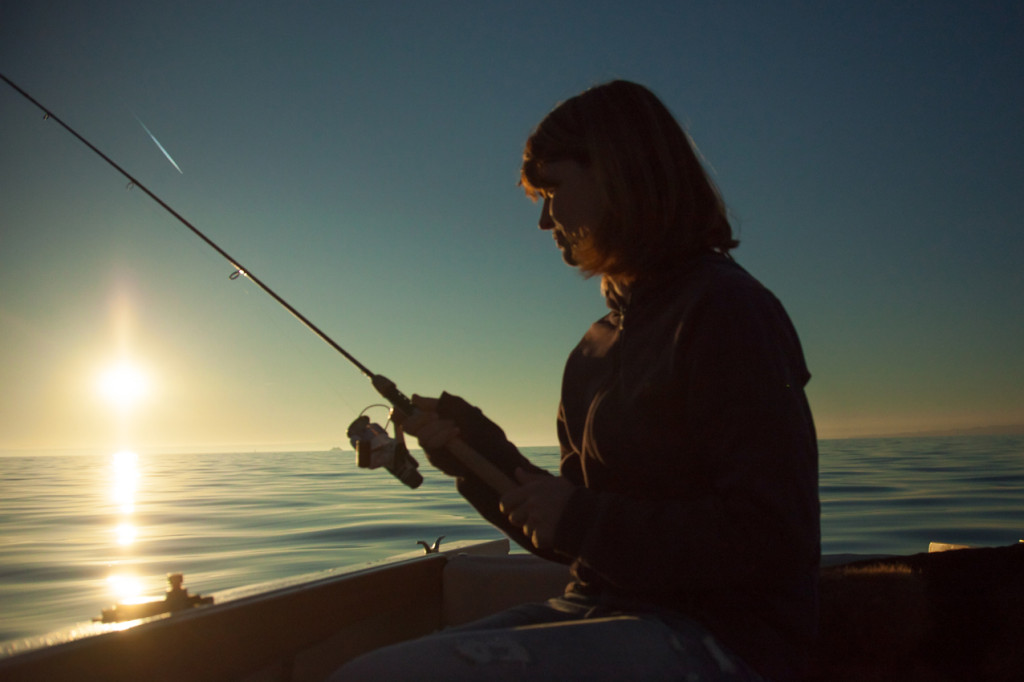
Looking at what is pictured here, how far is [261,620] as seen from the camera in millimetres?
1609

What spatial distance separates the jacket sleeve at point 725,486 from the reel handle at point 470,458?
1.01 ft

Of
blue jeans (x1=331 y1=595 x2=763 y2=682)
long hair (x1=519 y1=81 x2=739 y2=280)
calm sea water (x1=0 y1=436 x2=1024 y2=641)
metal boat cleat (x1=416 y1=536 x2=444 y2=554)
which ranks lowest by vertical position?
calm sea water (x1=0 y1=436 x2=1024 y2=641)

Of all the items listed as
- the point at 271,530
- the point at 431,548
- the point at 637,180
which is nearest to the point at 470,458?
the point at 637,180

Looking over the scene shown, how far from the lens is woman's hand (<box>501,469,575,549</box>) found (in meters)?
0.97

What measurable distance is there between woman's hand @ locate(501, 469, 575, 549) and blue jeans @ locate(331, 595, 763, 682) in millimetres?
131

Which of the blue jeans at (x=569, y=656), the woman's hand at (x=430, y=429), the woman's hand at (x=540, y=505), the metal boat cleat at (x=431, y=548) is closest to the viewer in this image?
the blue jeans at (x=569, y=656)

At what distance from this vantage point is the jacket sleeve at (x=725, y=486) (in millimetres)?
843

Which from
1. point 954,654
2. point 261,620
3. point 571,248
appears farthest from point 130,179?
point 954,654

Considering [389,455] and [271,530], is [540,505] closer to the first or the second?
[389,455]

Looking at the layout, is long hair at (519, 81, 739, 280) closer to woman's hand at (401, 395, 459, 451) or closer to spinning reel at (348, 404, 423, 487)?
woman's hand at (401, 395, 459, 451)

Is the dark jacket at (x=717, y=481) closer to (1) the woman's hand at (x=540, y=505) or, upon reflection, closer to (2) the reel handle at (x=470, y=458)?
(1) the woman's hand at (x=540, y=505)

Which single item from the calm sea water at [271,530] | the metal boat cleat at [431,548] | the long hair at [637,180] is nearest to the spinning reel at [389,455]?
the long hair at [637,180]

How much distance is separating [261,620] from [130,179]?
1776mm

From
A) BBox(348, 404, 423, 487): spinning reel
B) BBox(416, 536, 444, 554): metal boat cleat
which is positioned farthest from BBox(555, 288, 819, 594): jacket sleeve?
BBox(416, 536, 444, 554): metal boat cleat
